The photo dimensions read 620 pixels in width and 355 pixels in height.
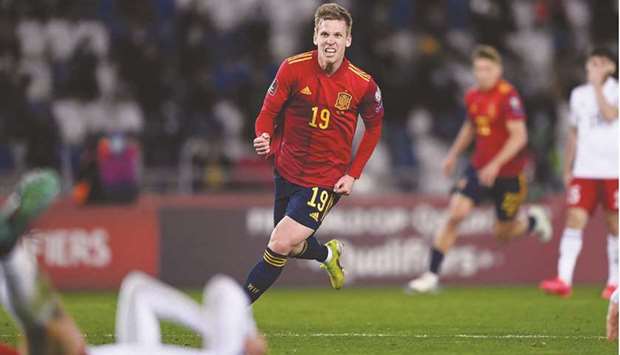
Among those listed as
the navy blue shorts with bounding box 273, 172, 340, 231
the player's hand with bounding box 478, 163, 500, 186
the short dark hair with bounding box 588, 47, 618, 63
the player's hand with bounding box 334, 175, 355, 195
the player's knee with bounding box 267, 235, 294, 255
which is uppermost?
the short dark hair with bounding box 588, 47, 618, 63

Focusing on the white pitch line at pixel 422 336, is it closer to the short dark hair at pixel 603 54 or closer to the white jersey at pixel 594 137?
the white jersey at pixel 594 137

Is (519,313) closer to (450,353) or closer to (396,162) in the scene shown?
(450,353)

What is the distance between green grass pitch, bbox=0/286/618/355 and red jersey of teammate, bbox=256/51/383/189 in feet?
4.15

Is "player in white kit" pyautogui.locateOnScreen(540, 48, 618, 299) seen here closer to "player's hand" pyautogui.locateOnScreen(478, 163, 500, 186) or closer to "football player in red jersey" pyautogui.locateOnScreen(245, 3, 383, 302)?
"player's hand" pyautogui.locateOnScreen(478, 163, 500, 186)

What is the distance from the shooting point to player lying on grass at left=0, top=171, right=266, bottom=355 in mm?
5312

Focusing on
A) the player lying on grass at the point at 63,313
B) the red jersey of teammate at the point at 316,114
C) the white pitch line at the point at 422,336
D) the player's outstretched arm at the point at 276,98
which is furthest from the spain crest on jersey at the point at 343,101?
the player lying on grass at the point at 63,313

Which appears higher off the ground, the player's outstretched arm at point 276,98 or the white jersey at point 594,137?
the player's outstretched arm at point 276,98

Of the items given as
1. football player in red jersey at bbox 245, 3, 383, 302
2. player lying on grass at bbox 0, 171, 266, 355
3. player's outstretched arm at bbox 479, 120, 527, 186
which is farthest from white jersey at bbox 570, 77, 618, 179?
player lying on grass at bbox 0, 171, 266, 355

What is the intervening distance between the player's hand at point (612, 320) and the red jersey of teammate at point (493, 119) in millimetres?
5669

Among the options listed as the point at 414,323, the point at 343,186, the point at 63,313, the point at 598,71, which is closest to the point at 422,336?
the point at 414,323

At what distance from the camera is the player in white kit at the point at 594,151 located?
42.2 ft

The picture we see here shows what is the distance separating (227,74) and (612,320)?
12.2 m

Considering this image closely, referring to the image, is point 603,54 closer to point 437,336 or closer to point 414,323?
point 414,323

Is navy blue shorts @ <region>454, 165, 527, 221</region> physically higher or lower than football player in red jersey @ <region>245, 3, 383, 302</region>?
lower
